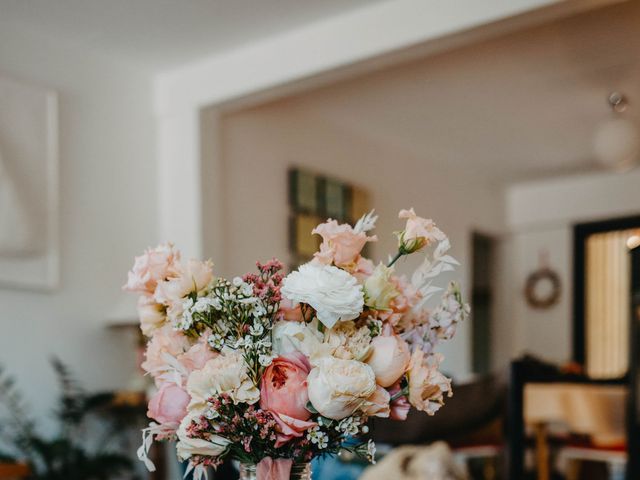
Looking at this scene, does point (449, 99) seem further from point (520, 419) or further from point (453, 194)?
point (520, 419)

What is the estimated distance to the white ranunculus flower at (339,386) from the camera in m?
1.10

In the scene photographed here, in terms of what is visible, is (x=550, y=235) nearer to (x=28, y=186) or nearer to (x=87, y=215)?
(x=87, y=215)

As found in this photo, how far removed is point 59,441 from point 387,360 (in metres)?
2.92

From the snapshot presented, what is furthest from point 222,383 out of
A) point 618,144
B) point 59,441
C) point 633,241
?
point 618,144

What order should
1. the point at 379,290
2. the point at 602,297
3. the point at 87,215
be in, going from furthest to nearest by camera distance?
the point at 602,297 < the point at 87,215 < the point at 379,290

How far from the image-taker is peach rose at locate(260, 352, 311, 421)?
44.4 inches

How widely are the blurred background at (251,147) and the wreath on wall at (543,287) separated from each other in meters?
1.60

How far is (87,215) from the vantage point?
443 centimetres

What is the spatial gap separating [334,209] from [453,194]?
1837mm

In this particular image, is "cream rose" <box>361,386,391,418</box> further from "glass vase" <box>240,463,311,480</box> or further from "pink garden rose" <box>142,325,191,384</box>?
"pink garden rose" <box>142,325,191,384</box>

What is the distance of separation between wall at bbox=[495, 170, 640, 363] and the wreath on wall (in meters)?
0.05

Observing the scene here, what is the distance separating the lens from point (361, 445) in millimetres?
1181

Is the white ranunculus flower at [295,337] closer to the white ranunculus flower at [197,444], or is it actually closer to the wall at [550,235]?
the white ranunculus flower at [197,444]

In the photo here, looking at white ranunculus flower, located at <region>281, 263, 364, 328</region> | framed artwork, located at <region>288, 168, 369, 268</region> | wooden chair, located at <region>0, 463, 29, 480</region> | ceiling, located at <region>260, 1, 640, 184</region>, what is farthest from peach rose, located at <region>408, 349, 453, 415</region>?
framed artwork, located at <region>288, 168, 369, 268</region>
